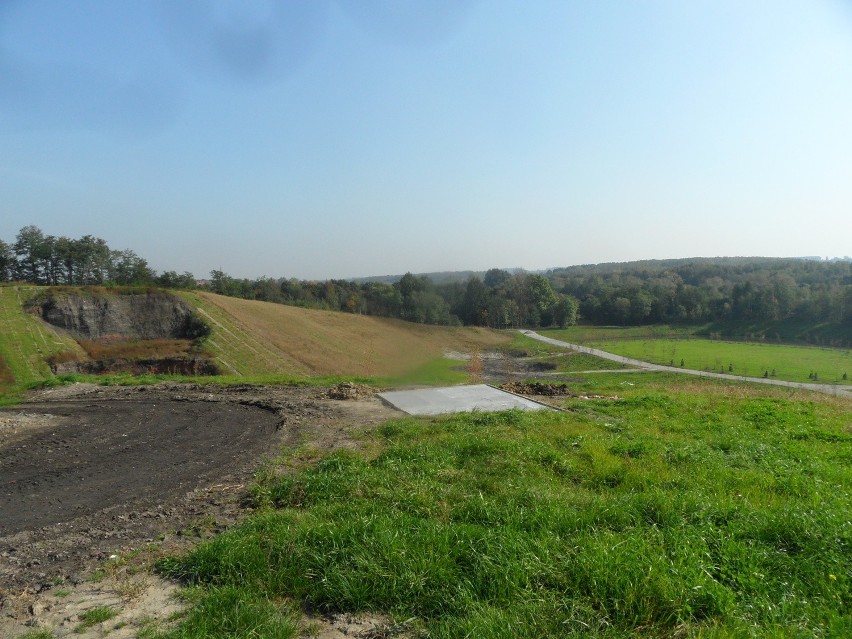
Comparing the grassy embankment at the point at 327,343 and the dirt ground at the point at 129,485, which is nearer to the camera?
the dirt ground at the point at 129,485

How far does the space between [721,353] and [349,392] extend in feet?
155

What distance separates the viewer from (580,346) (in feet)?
140

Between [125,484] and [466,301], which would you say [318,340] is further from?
[125,484]

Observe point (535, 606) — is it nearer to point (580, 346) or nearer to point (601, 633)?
point (601, 633)

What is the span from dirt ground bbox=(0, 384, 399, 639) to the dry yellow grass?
2.91 meters

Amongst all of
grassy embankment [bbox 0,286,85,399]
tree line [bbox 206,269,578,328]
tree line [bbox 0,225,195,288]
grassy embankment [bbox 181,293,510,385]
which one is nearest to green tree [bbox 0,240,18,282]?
tree line [bbox 0,225,195,288]

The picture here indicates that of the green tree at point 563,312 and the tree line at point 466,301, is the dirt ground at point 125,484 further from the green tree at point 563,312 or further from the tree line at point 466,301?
the green tree at point 563,312

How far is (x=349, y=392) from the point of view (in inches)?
526

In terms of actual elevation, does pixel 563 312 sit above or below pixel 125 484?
above

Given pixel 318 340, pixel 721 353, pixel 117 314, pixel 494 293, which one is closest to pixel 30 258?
pixel 117 314

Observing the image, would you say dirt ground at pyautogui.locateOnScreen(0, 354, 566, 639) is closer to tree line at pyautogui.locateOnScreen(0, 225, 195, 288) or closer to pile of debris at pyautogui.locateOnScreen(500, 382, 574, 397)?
pile of debris at pyautogui.locateOnScreen(500, 382, 574, 397)

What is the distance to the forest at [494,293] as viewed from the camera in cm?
1531

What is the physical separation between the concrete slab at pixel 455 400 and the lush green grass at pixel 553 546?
14.7 ft

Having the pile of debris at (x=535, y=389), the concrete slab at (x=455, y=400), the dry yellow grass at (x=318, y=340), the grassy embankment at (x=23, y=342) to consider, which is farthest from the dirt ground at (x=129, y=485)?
the grassy embankment at (x=23, y=342)
